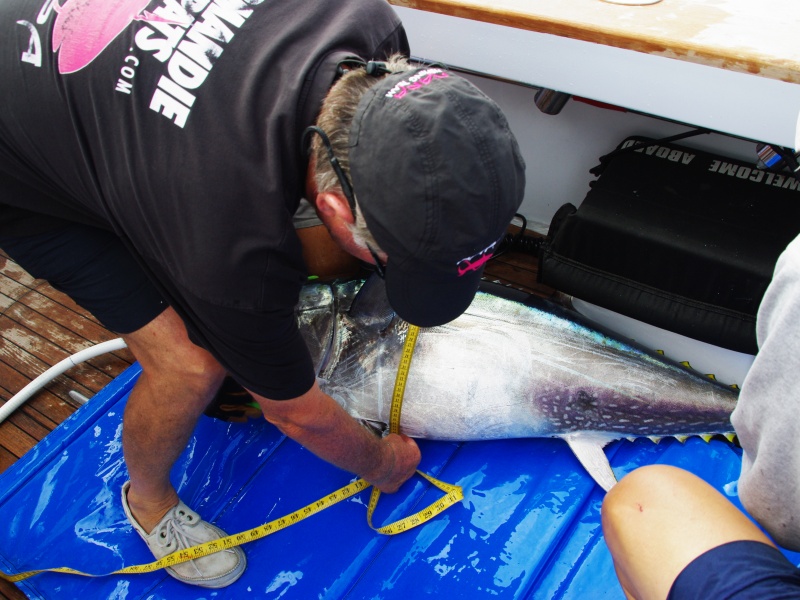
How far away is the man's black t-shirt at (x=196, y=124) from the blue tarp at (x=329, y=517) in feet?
2.36

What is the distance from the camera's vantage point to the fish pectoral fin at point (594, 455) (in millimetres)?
1688

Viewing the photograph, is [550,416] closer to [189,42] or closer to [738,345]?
[738,345]

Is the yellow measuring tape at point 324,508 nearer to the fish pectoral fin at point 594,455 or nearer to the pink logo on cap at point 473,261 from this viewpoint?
the fish pectoral fin at point 594,455

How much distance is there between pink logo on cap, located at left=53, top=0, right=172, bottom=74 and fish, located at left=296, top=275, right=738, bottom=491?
0.96 metres

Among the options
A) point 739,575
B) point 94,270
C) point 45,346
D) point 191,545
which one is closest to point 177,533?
point 191,545

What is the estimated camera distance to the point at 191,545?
1647 millimetres

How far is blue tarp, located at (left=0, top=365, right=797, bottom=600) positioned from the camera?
158 centimetres

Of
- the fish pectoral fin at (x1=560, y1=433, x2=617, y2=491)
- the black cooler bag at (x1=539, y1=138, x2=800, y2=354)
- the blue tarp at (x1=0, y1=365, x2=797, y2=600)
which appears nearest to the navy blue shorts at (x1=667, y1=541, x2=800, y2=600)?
the blue tarp at (x1=0, y1=365, x2=797, y2=600)

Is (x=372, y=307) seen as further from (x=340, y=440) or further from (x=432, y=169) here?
(x=432, y=169)

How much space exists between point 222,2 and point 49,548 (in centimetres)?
151

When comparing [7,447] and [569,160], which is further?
[569,160]

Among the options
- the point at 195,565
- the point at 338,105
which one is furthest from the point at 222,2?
the point at 195,565

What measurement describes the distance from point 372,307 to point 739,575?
46.8 inches

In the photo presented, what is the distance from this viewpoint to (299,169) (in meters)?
1.02
